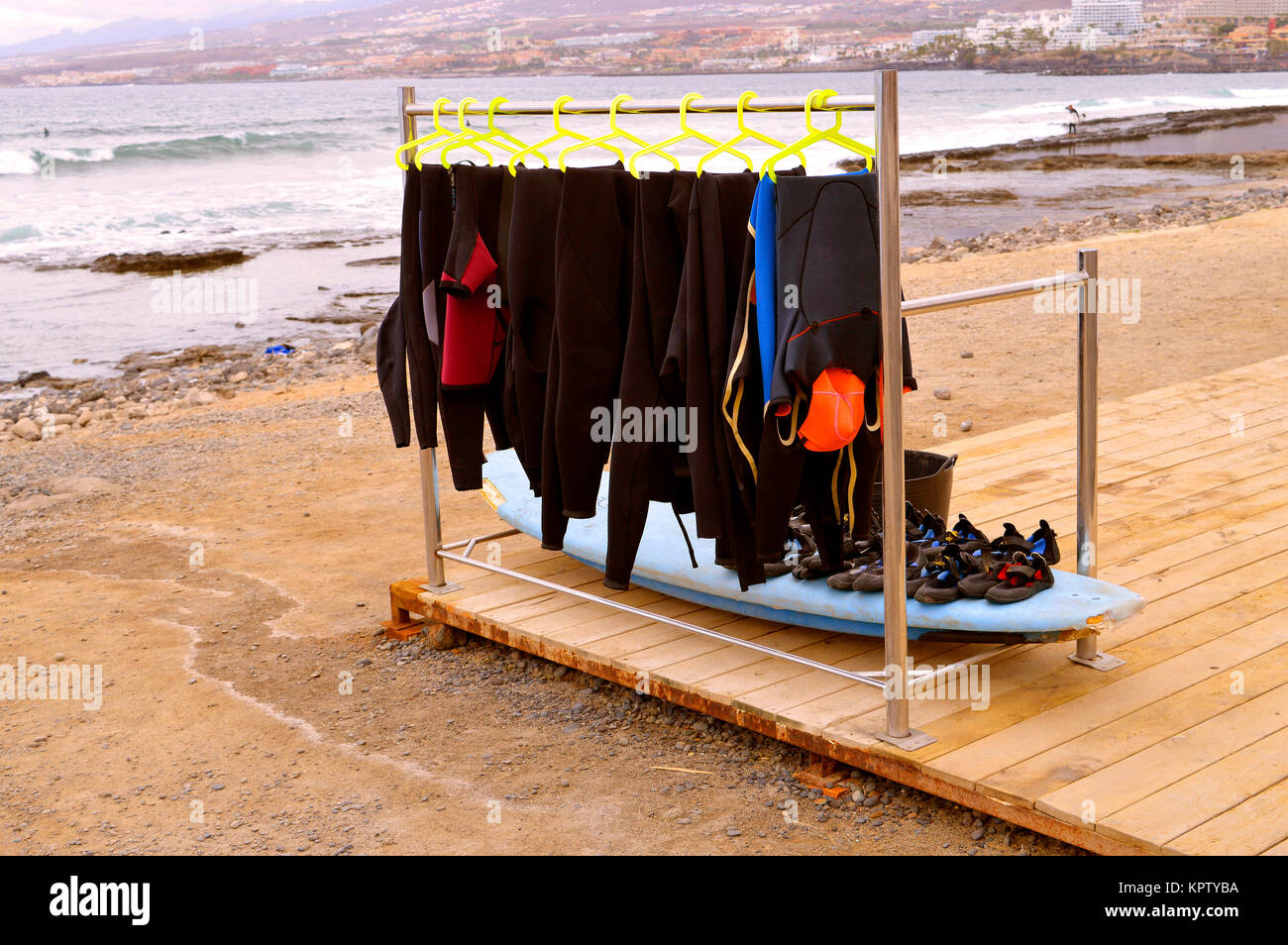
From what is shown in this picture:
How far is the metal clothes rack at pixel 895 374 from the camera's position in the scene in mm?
2727

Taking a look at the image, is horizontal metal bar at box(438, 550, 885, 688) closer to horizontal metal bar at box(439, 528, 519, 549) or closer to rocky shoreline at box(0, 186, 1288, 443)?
horizontal metal bar at box(439, 528, 519, 549)

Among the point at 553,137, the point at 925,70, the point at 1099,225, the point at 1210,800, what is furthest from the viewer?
the point at 925,70

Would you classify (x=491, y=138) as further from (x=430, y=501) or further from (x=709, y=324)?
(x=430, y=501)


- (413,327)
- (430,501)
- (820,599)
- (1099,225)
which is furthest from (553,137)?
(1099,225)

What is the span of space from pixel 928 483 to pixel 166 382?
857 cm

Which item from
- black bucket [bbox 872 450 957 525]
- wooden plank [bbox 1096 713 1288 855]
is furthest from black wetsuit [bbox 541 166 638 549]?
wooden plank [bbox 1096 713 1288 855]

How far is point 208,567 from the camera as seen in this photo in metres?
5.78

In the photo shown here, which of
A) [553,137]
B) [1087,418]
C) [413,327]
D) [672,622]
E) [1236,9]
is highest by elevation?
[1236,9]

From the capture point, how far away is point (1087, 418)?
10.9ft

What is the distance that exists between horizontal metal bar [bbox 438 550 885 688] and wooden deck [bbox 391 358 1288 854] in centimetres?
5

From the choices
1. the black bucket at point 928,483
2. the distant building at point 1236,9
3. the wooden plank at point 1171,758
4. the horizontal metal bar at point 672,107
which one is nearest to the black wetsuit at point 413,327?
the horizontal metal bar at point 672,107
